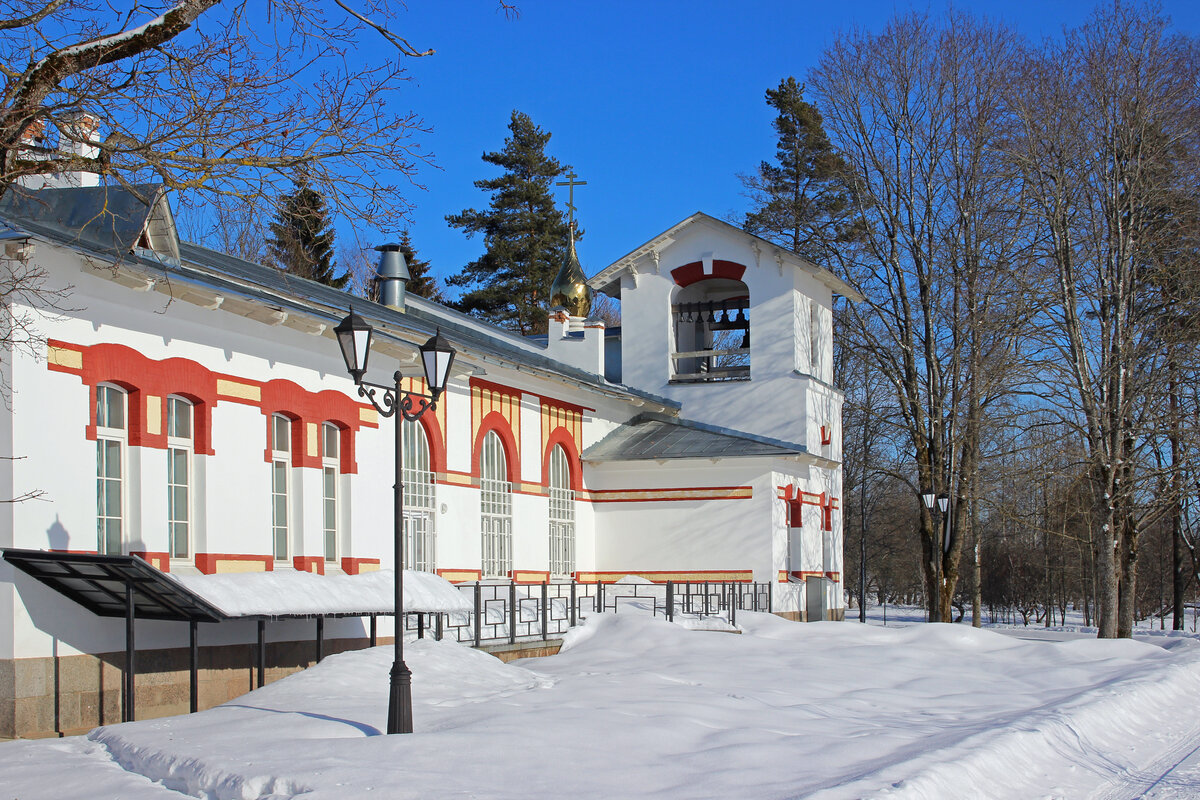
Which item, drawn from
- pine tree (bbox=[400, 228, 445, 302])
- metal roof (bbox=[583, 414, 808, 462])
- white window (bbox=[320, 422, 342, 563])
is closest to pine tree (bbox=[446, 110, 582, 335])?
pine tree (bbox=[400, 228, 445, 302])

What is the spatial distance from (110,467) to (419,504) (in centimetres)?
805

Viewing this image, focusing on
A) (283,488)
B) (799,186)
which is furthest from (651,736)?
(799,186)

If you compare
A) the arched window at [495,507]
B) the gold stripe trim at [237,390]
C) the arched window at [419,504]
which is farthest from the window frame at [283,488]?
the arched window at [495,507]

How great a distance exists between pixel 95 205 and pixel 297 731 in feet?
23.4

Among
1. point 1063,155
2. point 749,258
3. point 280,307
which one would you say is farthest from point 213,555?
point 1063,155

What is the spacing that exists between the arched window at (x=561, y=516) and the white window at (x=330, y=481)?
9.24 m

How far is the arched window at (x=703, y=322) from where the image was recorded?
32.1m

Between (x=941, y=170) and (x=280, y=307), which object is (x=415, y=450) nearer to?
(x=280, y=307)

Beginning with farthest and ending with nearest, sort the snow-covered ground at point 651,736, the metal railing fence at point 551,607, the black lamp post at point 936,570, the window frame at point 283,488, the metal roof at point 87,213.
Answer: the black lamp post at point 936,570, the metal railing fence at point 551,607, the window frame at point 283,488, the metal roof at point 87,213, the snow-covered ground at point 651,736

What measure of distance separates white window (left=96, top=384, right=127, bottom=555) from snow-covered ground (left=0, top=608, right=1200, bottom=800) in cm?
270

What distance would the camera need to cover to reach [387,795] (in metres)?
8.59

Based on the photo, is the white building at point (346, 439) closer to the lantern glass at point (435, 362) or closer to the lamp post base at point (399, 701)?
the lantern glass at point (435, 362)

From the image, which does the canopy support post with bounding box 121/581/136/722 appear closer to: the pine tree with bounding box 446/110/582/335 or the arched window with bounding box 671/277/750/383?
the arched window with bounding box 671/277/750/383

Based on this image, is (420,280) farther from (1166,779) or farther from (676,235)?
(1166,779)
